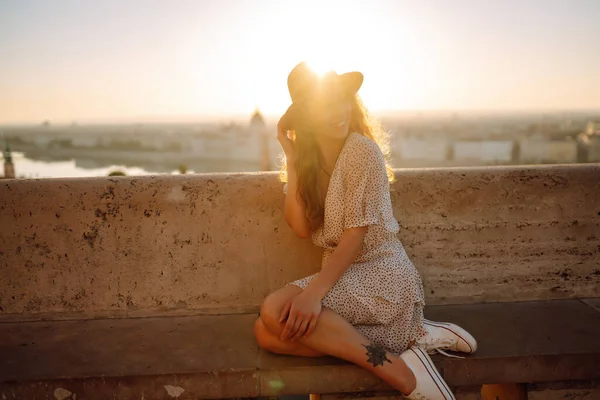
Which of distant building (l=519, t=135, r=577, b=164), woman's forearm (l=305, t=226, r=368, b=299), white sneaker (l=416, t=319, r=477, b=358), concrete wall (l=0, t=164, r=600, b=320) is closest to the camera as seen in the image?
woman's forearm (l=305, t=226, r=368, b=299)

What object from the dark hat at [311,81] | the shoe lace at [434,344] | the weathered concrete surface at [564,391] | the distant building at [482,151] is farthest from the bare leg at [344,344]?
the distant building at [482,151]

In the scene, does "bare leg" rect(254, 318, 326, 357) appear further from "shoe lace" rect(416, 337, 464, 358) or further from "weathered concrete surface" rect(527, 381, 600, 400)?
"weathered concrete surface" rect(527, 381, 600, 400)

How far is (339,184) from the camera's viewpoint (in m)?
2.41

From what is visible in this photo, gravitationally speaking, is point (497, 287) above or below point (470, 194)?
below

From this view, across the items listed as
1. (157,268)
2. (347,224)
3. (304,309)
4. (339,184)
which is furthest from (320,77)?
(157,268)

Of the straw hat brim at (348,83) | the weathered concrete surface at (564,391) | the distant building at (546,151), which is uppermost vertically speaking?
the straw hat brim at (348,83)

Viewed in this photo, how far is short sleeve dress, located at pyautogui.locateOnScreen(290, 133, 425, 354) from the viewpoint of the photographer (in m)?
2.31

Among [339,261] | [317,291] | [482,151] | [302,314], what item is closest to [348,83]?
[339,261]

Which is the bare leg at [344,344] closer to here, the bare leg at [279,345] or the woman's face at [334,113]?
the bare leg at [279,345]

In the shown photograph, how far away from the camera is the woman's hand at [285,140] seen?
255cm

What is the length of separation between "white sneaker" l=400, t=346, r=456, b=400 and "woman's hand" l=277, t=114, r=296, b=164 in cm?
108

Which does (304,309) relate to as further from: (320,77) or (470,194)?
(470,194)

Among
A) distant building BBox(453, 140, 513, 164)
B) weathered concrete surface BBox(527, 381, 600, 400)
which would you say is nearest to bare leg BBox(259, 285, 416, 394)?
A: weathered concrete surface BBox(527, 381, 600, 400)

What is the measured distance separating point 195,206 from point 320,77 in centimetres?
108
